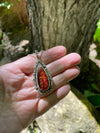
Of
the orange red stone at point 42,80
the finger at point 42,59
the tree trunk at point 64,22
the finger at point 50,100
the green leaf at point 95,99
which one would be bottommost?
the green leaf at point 95,99

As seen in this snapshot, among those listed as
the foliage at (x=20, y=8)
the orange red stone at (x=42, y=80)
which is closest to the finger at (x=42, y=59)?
the orange red stone at (x=42, y=80)

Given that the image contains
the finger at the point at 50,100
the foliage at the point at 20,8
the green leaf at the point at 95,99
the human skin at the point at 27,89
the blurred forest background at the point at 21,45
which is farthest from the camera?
the foliage at the point at 20,8

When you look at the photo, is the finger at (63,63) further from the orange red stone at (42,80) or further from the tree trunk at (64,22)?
the tree trunk at (64,22)

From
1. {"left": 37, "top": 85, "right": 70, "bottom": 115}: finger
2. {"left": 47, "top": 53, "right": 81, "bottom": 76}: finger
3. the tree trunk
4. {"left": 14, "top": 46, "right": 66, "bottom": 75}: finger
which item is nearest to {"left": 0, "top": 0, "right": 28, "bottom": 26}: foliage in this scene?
the tree trunk

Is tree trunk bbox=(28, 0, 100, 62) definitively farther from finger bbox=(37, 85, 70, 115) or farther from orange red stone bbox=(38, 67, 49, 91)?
finger bbox=(37, 85, 70, 115)

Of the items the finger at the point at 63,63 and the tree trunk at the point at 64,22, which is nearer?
the tree trunk at the point at 64,22

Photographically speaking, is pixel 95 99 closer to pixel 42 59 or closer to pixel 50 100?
pixel 50 100

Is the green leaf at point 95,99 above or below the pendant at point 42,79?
below
